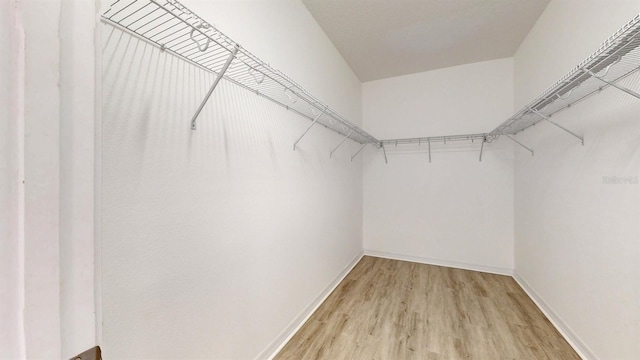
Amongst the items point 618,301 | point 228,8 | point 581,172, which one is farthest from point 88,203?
point 581,172

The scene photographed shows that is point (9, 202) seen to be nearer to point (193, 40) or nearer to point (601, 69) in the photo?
point (193, 40)

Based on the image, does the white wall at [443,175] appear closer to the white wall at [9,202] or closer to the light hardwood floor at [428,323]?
the light hardwood floor at [428,323]

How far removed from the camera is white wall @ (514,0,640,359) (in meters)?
1.31

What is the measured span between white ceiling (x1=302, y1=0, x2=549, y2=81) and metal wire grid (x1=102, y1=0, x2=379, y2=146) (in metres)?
1.16

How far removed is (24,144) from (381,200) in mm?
3579

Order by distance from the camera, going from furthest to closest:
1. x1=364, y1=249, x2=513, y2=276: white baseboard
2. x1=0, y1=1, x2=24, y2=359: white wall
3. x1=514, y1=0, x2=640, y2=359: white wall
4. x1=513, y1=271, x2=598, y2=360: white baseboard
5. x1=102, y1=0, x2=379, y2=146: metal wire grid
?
x1=364, y1=249, x2=513, y2=276: white baseboard, x1=513, y1=271, x2=598, y2=360: white baseboard, x1=514, y1=0, x2=640, y2=359: white wall, x1=102, y1=0, x2=379, y2=146: metal wire grid, x1=0, y1=1, x2=24, y2=359: white wall

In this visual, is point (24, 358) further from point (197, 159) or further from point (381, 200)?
point (381, 200)

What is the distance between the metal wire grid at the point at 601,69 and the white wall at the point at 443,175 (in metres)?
1.14

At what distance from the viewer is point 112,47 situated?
2.64ft

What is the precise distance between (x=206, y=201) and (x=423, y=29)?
2.60m

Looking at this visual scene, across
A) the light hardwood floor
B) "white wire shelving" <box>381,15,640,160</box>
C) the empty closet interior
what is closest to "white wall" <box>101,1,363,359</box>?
the empty closet interior

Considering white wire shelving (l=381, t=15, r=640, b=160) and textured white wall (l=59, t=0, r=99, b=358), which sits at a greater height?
white wire shelving (l=381, t=15, r=640, b=160)

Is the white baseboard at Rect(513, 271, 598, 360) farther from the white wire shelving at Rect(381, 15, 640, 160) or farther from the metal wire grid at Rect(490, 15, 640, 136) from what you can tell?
the metal wire grid at Rect(490, 15, 640, 136)

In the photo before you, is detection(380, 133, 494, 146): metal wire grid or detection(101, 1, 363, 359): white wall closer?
detection(101, 1, 363, 359): white wall
